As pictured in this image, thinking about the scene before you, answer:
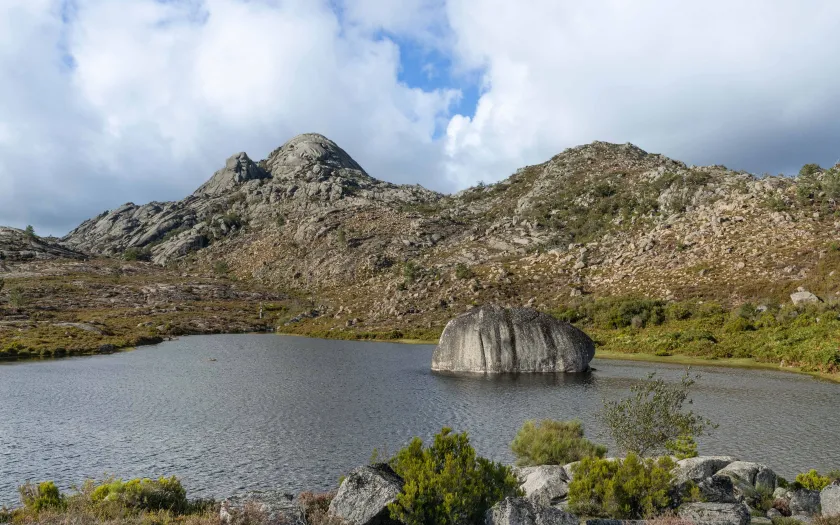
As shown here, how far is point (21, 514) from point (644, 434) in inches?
905

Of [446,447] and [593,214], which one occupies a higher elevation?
[593,214]

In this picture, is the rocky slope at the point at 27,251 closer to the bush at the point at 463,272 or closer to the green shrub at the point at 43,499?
the bush at the point at 463,272

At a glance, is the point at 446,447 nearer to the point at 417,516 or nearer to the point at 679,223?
the point at 417,516

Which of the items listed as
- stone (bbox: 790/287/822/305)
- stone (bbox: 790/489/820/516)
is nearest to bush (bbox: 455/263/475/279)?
stone (bbox: 790/287/822/305)

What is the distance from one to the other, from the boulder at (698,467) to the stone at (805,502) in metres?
2.57

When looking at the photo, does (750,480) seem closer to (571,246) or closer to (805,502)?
(805,502)

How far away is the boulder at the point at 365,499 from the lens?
47.6ft

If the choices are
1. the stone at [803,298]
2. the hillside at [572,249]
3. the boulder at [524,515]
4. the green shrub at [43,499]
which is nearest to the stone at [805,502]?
the boulder at [524,515]

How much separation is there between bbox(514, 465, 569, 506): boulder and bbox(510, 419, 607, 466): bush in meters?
3.51

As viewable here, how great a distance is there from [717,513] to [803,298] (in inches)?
2570

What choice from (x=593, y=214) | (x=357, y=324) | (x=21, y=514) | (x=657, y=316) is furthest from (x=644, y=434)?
(x=593, y=214)

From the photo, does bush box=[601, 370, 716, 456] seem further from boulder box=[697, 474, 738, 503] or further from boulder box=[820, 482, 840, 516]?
boulder box=[820, 482, 840, 516]

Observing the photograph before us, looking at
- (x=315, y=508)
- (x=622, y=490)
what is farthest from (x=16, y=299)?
(x=622, y=490)

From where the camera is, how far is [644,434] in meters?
24.2
